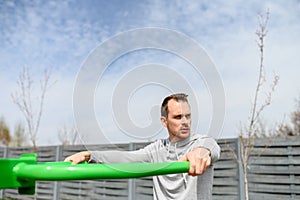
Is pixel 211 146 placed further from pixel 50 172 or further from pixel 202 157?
pixel 50 172

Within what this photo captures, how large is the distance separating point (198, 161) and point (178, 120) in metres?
0.26

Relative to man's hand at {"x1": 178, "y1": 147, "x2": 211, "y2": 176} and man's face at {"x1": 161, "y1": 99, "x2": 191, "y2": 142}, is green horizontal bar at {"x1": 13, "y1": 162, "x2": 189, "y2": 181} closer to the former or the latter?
man's hand at {"x1": 178, "y1": 147, "x2": 211, "y2": 176}

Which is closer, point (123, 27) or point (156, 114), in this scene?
point (156, 114)

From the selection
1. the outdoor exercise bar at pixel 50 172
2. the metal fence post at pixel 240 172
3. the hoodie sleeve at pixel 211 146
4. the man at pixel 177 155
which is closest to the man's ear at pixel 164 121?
the man at pixel 177 155

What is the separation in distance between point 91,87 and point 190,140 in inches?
13.1

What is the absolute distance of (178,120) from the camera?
0.95m

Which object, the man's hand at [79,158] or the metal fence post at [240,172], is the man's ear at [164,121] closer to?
the man's hand at [79,158]

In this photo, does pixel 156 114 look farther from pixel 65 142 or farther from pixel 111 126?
pixel 65 142

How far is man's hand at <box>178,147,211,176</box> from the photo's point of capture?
69 centimetres

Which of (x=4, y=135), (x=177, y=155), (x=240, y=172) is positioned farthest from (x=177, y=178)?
(x=4, y=135)

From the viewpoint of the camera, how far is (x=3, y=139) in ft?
42.4

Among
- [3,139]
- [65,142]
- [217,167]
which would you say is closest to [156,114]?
[217,167]

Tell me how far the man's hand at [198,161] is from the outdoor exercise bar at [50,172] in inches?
3.6

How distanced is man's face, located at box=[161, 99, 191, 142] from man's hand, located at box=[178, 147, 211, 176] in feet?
0.63
